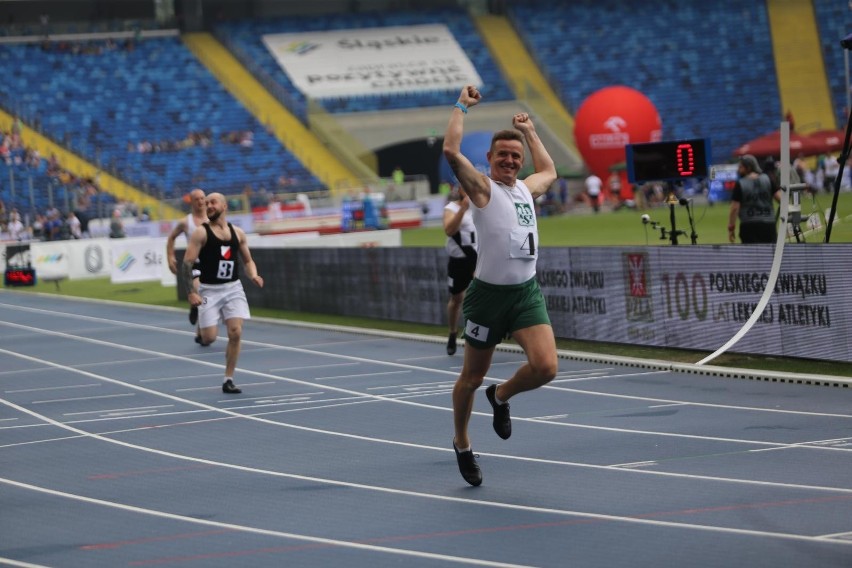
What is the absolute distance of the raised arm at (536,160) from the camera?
30.7ft

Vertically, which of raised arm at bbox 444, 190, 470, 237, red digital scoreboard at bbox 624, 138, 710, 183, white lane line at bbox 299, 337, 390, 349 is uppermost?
red digital scoreboard at bbox 624, 138, 710, 183

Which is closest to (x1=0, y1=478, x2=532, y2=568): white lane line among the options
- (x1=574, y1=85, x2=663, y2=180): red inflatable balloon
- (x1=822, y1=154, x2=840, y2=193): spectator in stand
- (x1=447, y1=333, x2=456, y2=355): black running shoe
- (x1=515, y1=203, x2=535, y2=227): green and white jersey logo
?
(x1=515, y1=203, x2=535, y2=227): green and white jersey logo

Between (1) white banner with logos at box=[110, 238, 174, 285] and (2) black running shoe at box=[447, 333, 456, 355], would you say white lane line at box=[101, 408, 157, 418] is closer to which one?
(2) black running shoe at box=[447, 333, 456, 355]

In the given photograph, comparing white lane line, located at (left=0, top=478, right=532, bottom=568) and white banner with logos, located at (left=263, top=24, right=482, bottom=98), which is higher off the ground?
white banner with logos, located at (left=263, top=24, right=482, bottom=98)

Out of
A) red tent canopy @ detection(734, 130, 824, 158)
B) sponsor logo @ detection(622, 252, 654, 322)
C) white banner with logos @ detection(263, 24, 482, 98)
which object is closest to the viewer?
sponsor logo @ detection(622, 252, 654, 322)

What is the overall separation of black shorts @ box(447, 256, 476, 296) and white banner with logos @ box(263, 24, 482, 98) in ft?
153

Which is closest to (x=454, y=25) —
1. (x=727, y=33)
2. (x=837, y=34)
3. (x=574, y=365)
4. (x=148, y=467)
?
(x=727, y=33)

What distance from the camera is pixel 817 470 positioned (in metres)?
9.38

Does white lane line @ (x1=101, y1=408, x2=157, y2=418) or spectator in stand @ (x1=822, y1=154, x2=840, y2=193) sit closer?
white lane line @ (x1=101, y1=408, x2=157, y2=418)

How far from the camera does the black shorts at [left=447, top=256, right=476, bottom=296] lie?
17.2m

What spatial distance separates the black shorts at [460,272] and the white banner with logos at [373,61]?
46.7 meters

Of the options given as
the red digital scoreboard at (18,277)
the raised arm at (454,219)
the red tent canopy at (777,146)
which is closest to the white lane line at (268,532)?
the raised arm at (454,219)

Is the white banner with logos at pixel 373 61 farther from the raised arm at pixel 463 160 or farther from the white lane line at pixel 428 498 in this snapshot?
the raised arm at pixel 463 160

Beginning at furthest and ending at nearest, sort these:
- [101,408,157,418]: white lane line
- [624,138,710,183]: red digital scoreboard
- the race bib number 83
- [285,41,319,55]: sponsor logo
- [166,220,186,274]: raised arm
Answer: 1. [285,41,319,55]: sponsor logo
2. [166,220,186,274]: raised arm
3. [624,138,710,183]: red digital scoreboard
4. the race bib number 83
5. [101,408,157,418]: white lane line
